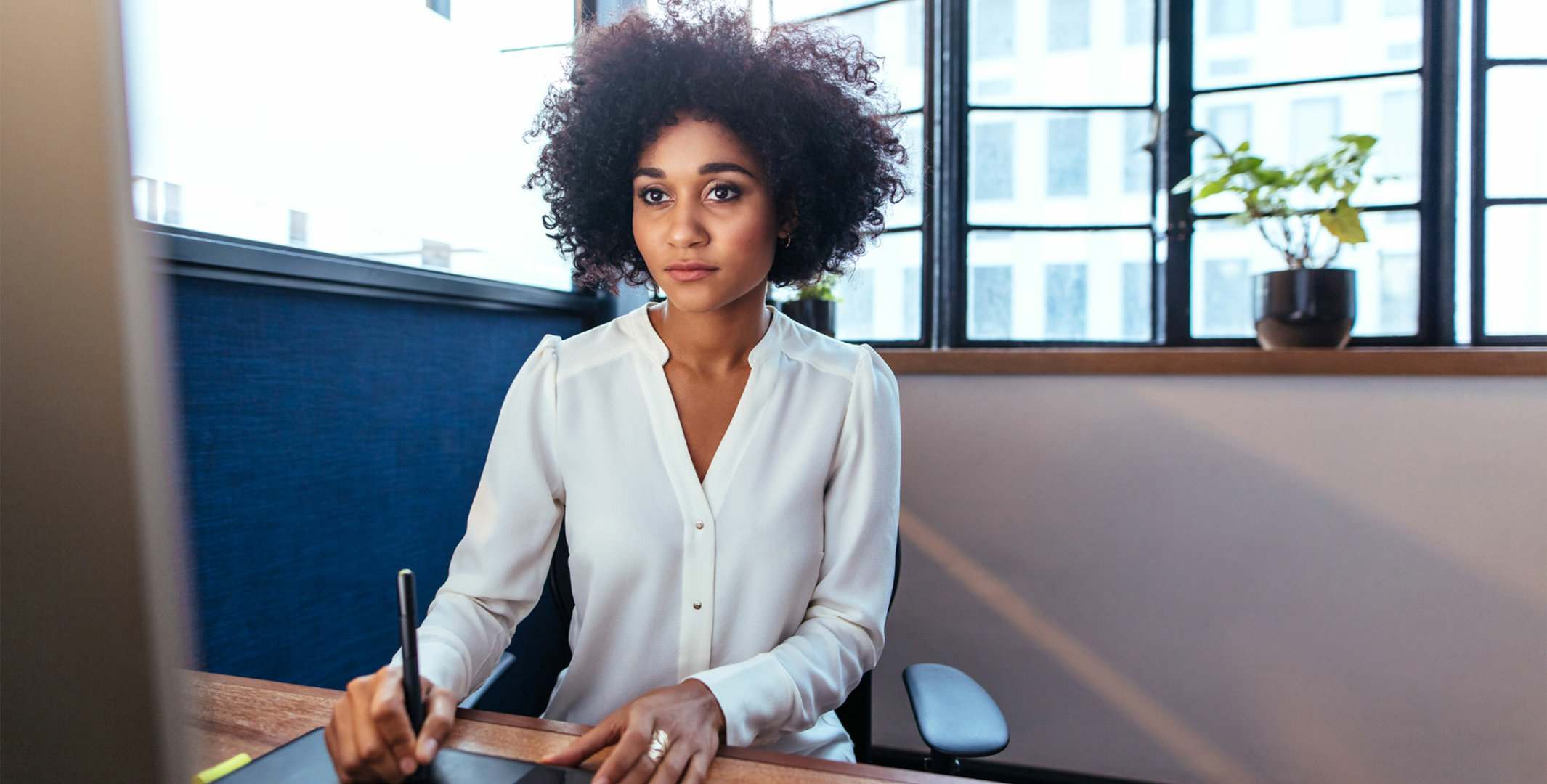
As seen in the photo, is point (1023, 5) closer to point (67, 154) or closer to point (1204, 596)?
point (1204, 596)

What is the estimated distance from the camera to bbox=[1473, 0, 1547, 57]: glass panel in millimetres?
1714

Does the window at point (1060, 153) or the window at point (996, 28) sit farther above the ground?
the window at point (996, 28)

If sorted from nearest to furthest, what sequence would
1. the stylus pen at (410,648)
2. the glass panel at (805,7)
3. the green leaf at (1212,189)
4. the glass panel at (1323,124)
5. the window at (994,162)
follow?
1. the stylus pen at (410,648)
2. the green leaf at (1212,189)
3. the glass panel at (1323,124)
4. the window at (994,162)
5. the glass panel at (805,7)

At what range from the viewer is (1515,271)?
5.76 ft

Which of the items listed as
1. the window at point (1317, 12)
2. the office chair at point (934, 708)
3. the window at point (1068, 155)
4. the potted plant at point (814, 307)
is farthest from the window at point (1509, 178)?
the office chair at point (934, 708)

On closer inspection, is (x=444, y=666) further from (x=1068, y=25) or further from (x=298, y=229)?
(x=1068, y=25)

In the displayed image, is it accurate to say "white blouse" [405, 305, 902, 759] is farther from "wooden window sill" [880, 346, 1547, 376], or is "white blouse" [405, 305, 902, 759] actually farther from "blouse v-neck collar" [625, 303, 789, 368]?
"wooden window sill" [880, 346, 1547, 376]

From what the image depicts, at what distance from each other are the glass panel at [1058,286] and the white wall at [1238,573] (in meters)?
0.28

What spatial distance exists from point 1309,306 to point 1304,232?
0.64 ft

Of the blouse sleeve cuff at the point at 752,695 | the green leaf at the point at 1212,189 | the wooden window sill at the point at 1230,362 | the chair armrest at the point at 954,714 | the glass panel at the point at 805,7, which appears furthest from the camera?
the glass panel at the point at 805,7

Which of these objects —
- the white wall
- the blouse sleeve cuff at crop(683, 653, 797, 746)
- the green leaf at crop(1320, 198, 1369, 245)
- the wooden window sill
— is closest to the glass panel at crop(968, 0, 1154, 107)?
the green leaf at crop(1320, 198, 1369, 245)

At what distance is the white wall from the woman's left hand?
4.41ft

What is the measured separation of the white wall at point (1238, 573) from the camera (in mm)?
1613

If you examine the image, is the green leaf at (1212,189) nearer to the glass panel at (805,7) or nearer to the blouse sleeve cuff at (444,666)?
the glass panel at (805,7)
